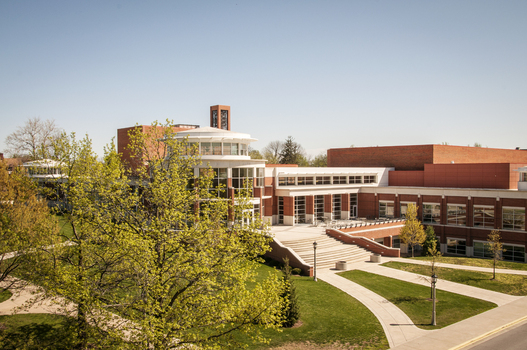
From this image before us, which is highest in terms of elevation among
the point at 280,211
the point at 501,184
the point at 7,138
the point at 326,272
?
the point at 7,138

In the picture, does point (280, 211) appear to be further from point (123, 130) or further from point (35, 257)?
point (35, 257)

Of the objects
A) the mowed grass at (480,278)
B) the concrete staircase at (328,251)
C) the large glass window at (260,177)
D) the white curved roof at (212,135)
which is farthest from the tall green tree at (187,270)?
the large glass window at (260,177)

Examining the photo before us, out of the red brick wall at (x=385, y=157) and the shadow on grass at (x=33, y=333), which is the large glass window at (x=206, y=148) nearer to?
the shadow on grass at (x=33, y=333)

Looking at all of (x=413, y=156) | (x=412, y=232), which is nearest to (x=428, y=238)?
(x=412, y=232)

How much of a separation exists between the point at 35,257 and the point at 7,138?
160 ft

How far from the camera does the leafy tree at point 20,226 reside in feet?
45.9

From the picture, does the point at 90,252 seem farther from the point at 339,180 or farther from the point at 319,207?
the point at 339,180

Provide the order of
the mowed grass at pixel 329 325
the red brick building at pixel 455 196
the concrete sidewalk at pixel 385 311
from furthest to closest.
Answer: the red brick building at pixel 455 196 → the concrete sidewalk at pixel 385 311 → the mowed grass at pixel 329 325

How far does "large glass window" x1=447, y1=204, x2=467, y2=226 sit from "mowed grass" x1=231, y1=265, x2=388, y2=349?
24.3 meters

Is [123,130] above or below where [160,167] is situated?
above

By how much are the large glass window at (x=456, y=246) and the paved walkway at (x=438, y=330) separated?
1119cm

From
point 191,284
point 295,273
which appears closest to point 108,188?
point 191,284

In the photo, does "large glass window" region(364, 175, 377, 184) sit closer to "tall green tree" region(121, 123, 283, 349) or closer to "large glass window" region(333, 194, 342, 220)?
"large glass window" region(333, 194, 342, 220)

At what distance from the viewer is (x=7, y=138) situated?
52.9 meters
